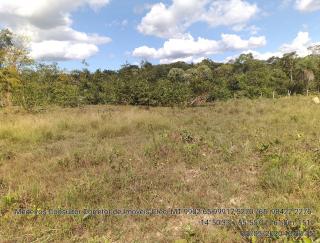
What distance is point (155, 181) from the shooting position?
4617 millimetres

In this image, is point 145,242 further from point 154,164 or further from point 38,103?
point 38,103

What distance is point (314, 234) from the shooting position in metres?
2.94

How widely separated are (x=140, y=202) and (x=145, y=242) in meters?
0.88

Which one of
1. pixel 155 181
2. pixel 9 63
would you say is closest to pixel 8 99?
pixel 9 63

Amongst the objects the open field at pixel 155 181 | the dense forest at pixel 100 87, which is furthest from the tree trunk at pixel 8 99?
the open field at pixel 155 181

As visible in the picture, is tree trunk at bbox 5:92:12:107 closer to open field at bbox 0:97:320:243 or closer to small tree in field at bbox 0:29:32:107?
small tree in field at bbox 0:29:32:107

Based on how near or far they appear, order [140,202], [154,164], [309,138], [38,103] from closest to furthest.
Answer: [140,202] < [154,164] < [309,138] < [38,103]

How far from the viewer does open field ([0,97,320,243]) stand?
345cm

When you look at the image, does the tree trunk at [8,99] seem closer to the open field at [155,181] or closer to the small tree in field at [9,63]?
the small tree in field at [9,63]

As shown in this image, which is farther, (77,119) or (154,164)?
(77,119)

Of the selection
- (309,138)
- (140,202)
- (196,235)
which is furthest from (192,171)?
(309,138)

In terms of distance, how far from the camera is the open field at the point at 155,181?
3.45 metres

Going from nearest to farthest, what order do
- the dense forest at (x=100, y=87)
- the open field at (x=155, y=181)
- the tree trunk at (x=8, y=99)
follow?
the open field at (x=155, y=181), the tree trunk at (x=8, y=99), the dense forest at (x=100, y=87)

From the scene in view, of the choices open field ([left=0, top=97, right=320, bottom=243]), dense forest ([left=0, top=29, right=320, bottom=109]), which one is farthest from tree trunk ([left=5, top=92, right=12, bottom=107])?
open field ([left=0, top=97, right=320, bottom=243])
